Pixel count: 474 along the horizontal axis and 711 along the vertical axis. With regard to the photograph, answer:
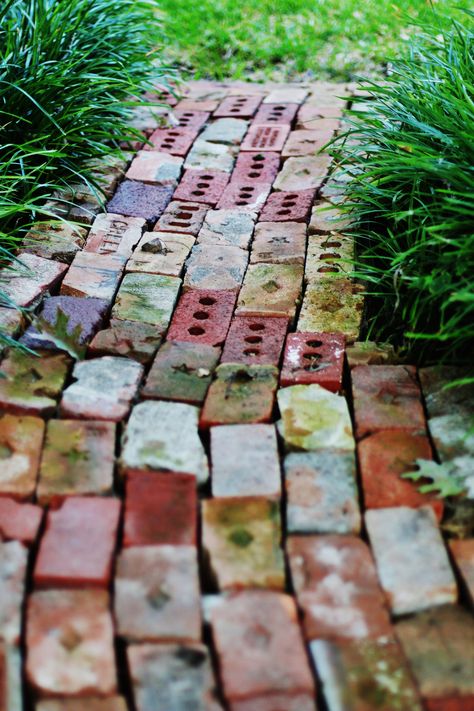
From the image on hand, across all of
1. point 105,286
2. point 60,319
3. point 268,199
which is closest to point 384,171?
point 268,199

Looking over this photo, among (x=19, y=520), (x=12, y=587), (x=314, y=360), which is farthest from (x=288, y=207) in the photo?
(x=12, y=587)

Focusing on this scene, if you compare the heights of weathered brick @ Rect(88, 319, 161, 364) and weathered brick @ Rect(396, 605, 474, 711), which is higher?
weathered brick @ Rect(396, 605, 474, 711)

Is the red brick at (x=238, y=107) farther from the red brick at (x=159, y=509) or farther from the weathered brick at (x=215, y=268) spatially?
the red brick at (x=159, y=509)

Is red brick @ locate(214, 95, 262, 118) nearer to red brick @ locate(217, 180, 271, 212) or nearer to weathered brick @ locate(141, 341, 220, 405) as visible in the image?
red brick @ locate(217, 180, 271, 212)

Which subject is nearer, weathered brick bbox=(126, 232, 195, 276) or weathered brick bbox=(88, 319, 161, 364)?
weathered brick bbox=(88, 319, 161, 364)

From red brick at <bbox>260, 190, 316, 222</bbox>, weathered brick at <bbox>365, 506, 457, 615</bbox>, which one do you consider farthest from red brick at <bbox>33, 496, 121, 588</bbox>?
red brick at <bbox>260, 190, 316, 222</bbox>

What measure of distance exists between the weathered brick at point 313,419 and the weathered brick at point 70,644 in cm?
61

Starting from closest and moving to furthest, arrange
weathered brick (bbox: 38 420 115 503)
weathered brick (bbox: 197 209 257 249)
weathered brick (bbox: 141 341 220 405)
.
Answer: weathered brick (bbox: 38 420 115 503)
weathered brick (bbox: 141 341 220 405)
weathered brick (bbox: 197 209 257 249)

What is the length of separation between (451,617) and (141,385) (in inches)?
38.1

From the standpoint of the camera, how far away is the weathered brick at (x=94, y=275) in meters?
2.53

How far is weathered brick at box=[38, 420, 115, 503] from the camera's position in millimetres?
1829

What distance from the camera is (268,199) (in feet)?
10.2

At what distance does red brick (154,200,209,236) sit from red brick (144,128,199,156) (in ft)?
1.58

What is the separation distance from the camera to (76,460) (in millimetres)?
1895
